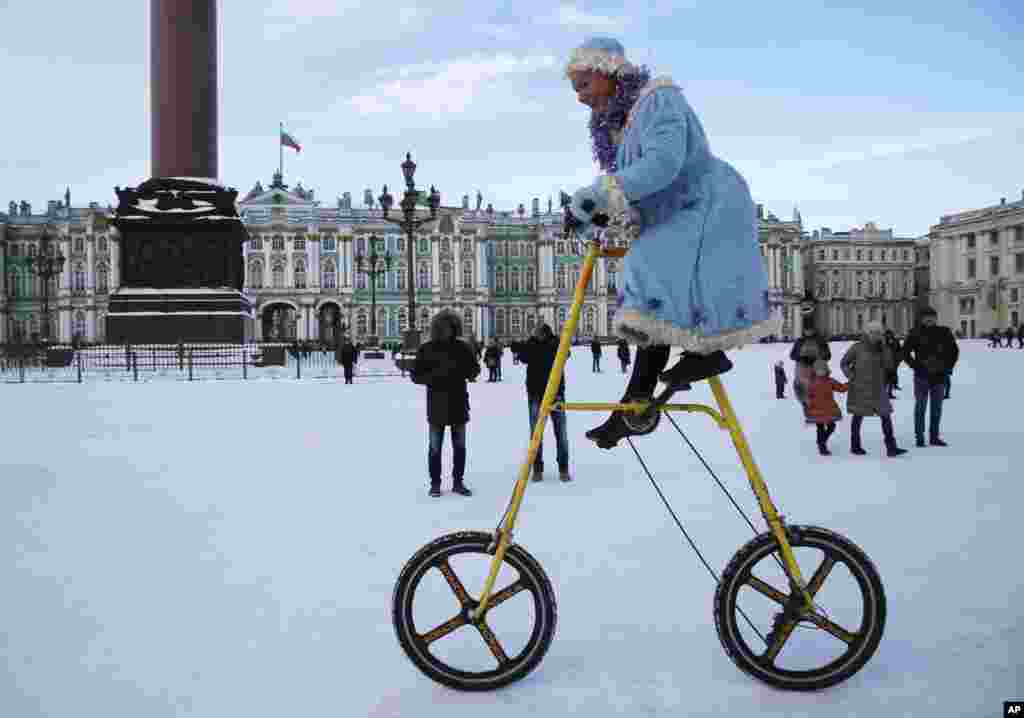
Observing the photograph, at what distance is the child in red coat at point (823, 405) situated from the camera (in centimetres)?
758

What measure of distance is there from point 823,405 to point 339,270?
239 ft

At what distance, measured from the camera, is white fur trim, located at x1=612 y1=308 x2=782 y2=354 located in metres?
2.38

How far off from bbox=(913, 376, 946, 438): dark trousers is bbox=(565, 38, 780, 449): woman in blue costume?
6.26 meters

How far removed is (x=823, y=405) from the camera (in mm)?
7645

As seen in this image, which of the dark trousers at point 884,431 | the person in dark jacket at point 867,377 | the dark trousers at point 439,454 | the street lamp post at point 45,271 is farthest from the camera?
the street lamp post at point 45,271

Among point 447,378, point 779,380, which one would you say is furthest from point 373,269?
point 447,378

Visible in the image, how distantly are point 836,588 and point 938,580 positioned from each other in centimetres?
49

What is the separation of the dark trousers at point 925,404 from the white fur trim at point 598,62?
6.54 m

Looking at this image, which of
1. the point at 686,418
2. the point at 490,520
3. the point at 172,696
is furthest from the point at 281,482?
the point at 686,418

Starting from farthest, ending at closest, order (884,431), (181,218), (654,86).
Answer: (181,218) < (884,431) < (654,86)

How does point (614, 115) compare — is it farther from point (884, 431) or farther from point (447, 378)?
point (884, 431)

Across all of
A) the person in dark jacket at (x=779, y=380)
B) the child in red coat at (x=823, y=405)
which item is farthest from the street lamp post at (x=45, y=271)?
the child in red coat at (x=823, y=405)

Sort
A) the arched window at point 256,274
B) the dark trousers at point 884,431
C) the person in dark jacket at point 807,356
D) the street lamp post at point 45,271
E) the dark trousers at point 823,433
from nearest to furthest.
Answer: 1. the dark trousers at point 884,431
2. the dark trousers at point 823,433
3. the person in dark jacket at point 807,356
4. the street lamp post at point 45,271
5. the arched window at point 256,274

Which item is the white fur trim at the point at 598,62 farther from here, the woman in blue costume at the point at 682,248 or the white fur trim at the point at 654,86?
the white fur trim at the point at 654,86
